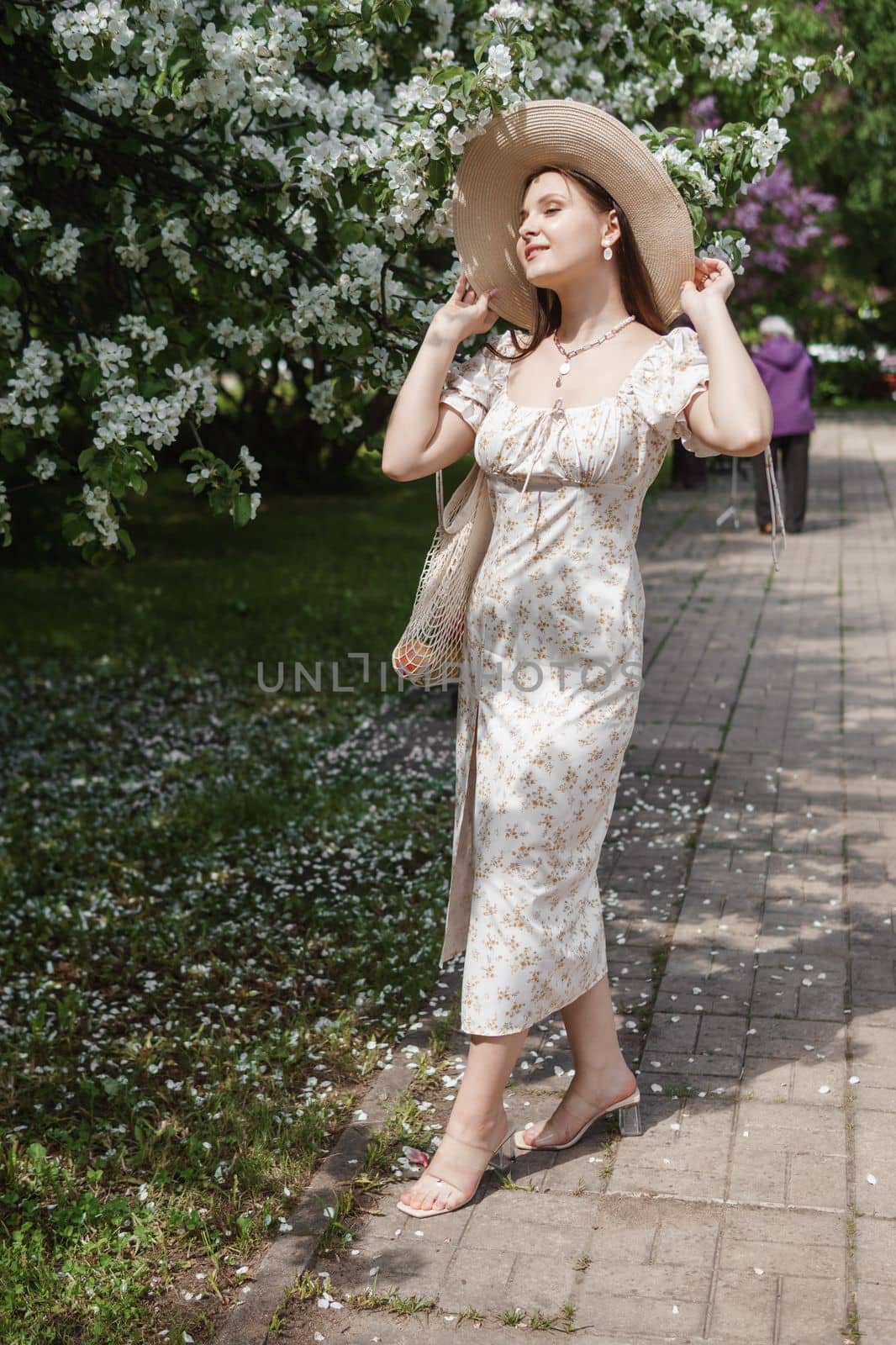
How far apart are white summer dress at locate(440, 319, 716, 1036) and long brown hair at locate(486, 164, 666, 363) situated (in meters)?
0.08

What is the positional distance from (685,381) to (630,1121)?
5.98 ft

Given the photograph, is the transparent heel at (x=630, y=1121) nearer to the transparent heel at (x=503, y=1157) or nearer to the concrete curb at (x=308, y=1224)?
the transparent heel at (x=503, y=1157)

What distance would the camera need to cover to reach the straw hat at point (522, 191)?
318 centimetres

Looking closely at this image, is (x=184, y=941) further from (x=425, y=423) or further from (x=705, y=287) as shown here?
(x=705, y=287)

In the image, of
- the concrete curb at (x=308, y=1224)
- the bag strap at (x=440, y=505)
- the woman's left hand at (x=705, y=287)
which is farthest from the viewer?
the bag strap at (x=440, y=505)


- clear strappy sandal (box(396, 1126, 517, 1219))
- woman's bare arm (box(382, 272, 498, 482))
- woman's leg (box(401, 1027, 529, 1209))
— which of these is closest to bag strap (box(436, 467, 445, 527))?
woman's bare arm (box(382, 272, 498, 482))

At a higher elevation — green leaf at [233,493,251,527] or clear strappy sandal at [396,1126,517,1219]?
green leaf at [233,493,251,527]

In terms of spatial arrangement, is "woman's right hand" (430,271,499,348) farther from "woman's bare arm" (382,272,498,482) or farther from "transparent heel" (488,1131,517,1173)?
"transparent heel" (488,1131,517,1173)

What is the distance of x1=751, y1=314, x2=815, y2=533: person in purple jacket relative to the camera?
1346 centimetres

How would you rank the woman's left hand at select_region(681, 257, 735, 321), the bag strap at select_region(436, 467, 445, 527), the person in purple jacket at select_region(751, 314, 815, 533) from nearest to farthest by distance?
the woman's left hand at select_region(681, 257, 735, 321) < the bag strap at select_region(436, 467, 445, 527) < the person in purple jacket at select_region(751, 314, 815, 533)

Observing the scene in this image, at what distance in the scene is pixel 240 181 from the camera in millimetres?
4301

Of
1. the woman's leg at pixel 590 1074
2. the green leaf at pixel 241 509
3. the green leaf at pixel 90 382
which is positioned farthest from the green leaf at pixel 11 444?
the woman's leg at pixel 590 1074

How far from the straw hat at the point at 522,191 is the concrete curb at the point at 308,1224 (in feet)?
6.76

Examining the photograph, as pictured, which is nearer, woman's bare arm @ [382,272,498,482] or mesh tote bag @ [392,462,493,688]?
woman's bare arm @ [382,272,498,482]
